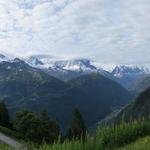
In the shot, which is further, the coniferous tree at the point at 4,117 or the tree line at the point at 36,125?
the coniferous tree at the point at 4,117

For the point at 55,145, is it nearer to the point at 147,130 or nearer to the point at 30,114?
the point at 147,130

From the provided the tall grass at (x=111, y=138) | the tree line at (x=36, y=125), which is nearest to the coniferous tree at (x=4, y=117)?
the tree line at (x=36, y=125)

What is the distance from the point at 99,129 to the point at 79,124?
116003 mm

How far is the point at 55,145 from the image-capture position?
1304cm

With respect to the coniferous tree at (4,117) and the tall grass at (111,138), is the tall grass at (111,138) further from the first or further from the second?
the coniferous tree at (4,117)

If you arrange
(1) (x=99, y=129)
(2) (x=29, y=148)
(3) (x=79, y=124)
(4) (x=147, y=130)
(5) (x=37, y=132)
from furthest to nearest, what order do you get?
(3) (x=79, y=124) < (5) (x=37, y=132) < (4) (x=147, y=130) < (1) (x=99, y=129) < (2) (x=29, y=148)

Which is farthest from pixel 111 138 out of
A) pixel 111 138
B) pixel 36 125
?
pixel 36 125

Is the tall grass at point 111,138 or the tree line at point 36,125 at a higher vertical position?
the tall grass at point 111,138

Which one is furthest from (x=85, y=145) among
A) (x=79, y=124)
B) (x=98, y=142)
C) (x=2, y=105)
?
(x=2, y=105)

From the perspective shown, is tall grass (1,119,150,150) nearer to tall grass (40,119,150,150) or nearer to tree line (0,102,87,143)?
tall grass (40,119,150,150)

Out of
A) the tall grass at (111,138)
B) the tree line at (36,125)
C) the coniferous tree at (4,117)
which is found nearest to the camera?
the tall grass at (111,138)

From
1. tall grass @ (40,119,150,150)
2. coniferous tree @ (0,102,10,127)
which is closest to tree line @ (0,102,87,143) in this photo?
coniferous tree @ (0,102,10,127)

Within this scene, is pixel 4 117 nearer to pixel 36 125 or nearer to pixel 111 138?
pixel 36 125

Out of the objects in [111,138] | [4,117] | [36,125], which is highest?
[111,138]
